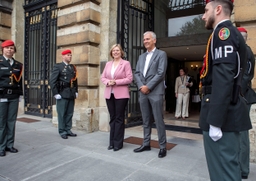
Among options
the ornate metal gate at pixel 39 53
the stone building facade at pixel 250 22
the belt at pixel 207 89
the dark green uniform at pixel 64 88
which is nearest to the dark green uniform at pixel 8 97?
the dark green uniform at pixel 64 88

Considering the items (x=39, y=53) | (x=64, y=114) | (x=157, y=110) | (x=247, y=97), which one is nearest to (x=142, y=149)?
(x=157, y=110)

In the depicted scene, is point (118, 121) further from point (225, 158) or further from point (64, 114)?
point (225, 158)

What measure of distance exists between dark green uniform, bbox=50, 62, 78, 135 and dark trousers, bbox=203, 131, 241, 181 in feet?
12.7

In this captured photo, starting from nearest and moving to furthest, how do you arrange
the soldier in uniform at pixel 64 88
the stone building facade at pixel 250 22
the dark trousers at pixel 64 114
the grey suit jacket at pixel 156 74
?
1. the stone building facade at pixel 250 22
2. the grey suit jacket at pixel 156 74
3. the soldier in uniform at pixel 64 88
4. the dark trousers at pixel 64 114

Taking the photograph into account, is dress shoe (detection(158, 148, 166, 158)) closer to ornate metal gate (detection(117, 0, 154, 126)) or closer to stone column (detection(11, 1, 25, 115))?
ornate metal gate (detection(117, 0, 154, 126))

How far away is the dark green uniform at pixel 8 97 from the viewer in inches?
153

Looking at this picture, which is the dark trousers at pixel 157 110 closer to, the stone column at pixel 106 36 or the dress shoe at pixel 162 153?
the dress shoe at pixel 162 153

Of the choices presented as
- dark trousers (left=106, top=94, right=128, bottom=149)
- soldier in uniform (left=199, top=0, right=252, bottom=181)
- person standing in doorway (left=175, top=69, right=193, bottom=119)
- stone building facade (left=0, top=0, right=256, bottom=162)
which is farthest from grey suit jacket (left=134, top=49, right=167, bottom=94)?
person standing in doorway (left=175, top=69, right=193, bottom=119)

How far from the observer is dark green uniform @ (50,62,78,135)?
5.00 m

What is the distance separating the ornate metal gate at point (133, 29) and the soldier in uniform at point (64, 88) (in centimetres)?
158

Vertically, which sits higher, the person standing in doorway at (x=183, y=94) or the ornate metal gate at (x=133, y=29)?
the ornate metal gate at (x=133, y=29)

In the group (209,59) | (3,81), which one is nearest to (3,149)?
(3,81)

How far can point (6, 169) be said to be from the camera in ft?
10.6

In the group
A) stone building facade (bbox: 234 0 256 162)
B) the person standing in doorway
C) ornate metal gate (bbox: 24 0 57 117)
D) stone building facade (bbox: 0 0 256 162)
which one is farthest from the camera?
the person standing in doorway
